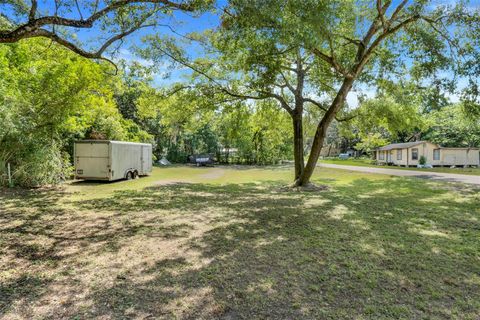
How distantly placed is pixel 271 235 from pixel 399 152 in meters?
31.9

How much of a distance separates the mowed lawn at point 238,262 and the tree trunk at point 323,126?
3552mm

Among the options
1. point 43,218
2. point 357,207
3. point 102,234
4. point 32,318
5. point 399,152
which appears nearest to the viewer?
point 32,318

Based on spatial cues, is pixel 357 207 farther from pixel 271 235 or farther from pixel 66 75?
pixel 66 75

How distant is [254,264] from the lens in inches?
150

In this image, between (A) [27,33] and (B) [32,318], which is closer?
(B) [32,318]

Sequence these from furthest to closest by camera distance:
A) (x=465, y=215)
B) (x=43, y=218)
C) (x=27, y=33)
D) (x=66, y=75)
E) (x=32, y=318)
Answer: (x=66, y=75) → (x=465, y=215) → (x=43, y=218) → (x=27, y=33) → (x=32, y=318)

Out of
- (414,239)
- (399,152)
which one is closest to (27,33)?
(414,239)

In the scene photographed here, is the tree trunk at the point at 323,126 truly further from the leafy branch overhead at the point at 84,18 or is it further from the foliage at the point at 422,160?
the foliage at the point at 422,160

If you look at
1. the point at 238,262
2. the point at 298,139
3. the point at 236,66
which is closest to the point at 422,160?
the point at 298,139

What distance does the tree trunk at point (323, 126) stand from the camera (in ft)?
32.2

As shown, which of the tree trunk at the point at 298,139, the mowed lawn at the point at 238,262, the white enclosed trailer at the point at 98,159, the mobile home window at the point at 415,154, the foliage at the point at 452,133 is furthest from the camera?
the foliage at the point at 452,133

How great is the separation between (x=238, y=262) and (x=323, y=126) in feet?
25.1

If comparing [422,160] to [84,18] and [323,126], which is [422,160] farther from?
[84,18]

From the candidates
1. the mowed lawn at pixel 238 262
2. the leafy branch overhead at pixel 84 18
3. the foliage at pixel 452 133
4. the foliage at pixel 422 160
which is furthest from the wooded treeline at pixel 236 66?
the foliage at pixel 452 133
